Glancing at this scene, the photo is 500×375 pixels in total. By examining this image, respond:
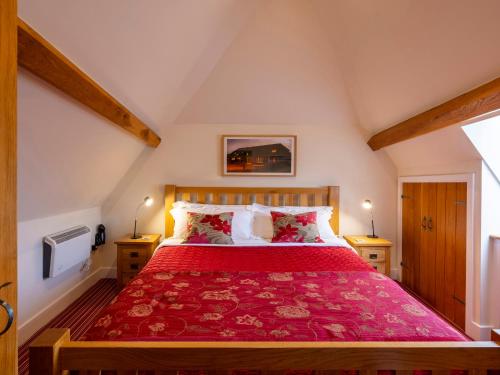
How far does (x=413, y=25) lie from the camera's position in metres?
1.66

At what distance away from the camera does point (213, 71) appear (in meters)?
2.76

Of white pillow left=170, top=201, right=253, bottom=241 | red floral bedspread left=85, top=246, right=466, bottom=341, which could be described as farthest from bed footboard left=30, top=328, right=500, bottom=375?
white pillow left=170, top=201, right=253, bottom=241

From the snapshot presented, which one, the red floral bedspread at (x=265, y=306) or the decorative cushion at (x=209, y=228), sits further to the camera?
the decorative cushion at (x=209, y=228)

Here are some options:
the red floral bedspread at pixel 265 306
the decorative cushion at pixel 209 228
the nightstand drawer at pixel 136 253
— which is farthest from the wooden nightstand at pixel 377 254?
the nightstand drawer at pixel 136 253

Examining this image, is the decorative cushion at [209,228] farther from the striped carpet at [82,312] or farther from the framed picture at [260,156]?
the striped carpet at [82,312]

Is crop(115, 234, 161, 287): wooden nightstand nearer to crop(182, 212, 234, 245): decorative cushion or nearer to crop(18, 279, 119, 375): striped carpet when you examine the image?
crop(18, 279, 119, 375): striped carpet

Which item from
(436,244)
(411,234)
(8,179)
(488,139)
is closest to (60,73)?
(8,179)

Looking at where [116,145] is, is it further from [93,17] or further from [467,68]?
[467,68]

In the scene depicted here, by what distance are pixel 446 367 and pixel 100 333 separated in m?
1.35

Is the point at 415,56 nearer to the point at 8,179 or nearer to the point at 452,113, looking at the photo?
the point at 452,113

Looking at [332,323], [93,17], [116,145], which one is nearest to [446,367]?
[332,323]

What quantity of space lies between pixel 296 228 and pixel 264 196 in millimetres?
711

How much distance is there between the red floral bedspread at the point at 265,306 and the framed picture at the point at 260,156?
1.40m

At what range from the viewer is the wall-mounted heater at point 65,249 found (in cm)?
223
